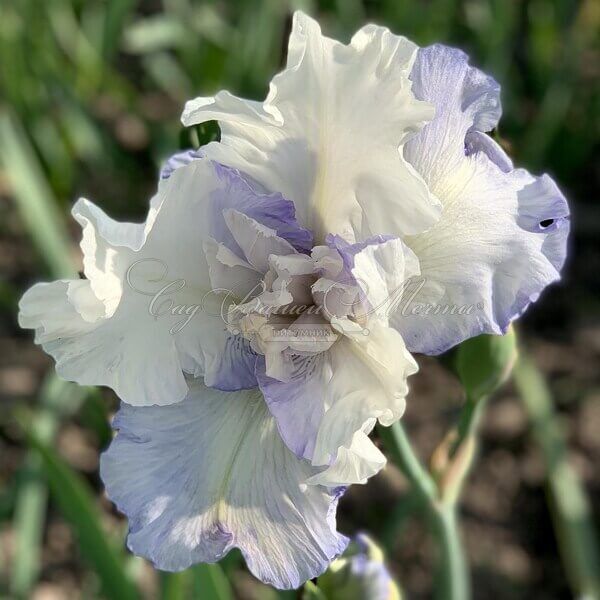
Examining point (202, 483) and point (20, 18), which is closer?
point (202, 483)

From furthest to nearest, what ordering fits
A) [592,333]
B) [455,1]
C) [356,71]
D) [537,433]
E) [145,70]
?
[145,70] < [455,1] < [592,333] < [537,433] < [356,71]

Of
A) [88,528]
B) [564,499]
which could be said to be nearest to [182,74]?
[564,499]

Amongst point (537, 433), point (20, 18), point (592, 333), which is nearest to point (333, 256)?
point (537, 433)

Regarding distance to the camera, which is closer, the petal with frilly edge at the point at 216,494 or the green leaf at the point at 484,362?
the petal with frilly edge at the point at 216,494

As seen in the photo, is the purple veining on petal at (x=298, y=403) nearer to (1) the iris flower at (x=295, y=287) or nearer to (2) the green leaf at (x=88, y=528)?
(1) the iris flower at (x=295, y=287)

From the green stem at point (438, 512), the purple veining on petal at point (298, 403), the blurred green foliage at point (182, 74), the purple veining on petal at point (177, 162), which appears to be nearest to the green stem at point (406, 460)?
the green stem at point (438, 512)

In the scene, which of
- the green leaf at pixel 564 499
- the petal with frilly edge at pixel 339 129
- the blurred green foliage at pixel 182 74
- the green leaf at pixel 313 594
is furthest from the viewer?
the blurred green foliage at pixel 182 74

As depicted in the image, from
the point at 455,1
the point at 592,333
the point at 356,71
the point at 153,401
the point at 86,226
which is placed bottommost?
the point at 592,333

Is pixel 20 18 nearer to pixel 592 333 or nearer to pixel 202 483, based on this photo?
pixel 592 333

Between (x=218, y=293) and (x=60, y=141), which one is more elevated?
(x=218, y=293)
